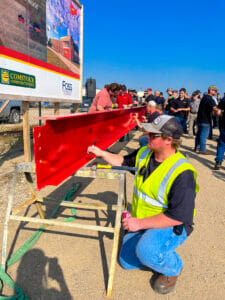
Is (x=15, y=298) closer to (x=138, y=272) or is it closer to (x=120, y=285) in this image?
(x=120, y=285)

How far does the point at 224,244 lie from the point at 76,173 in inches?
86.5

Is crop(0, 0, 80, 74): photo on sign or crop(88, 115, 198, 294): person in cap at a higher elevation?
crop(0, 0, 80, 74): photo on sign

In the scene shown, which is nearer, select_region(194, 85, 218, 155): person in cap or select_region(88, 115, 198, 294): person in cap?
select_region(88, 115, 198, 294): person in cap

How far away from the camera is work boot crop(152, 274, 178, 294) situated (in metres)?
2.10

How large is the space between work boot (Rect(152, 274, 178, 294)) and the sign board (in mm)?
3592

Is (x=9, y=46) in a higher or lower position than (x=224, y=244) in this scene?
higher

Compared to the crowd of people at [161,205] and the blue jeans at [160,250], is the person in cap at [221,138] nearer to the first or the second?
the crowd of people at [161,205]

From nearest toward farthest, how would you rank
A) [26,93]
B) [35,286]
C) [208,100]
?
[35,286], [26,93], [208,100]

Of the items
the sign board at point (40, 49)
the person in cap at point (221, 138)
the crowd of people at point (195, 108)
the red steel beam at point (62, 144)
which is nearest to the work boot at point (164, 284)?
the red steel beam at point (62, 144)

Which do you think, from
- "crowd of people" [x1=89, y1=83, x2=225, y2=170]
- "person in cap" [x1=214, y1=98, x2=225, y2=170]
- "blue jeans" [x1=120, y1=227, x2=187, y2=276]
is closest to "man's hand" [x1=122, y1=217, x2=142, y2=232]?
"blue jeans" [x1=120, y1=227, x2=187, y2=276]

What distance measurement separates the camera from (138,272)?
93.2 inches

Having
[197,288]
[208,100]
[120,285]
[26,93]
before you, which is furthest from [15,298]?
[208,100]

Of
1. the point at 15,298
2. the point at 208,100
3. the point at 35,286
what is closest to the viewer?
the point at 15,298

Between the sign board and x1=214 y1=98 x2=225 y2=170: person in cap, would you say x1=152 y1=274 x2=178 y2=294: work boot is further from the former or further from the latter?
x1=214 y1=98 x2=225 y2=170: person in cap
